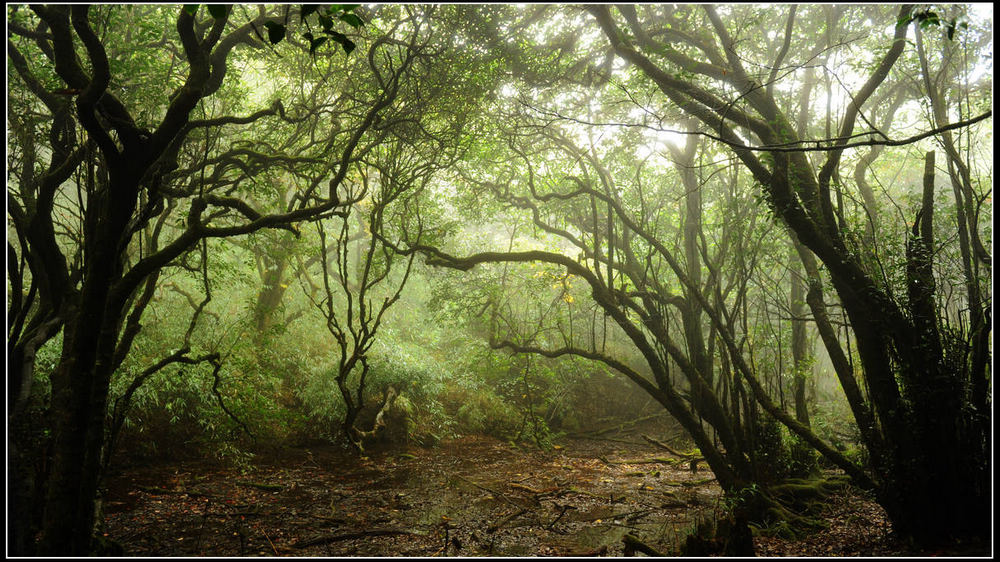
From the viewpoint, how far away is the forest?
14.0 feet

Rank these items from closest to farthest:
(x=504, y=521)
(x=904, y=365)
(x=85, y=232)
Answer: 1. (x=85, y=232)
2. (x=904, y=365)
3. (x=504, y=521)

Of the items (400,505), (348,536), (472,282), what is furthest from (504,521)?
(472,282)

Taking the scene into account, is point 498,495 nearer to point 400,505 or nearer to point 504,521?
point 504,521

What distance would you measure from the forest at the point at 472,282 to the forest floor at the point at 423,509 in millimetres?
63

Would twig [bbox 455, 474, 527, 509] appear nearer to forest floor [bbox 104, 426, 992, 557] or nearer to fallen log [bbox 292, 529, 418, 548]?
forest floor [bbox 104, 426, 992, 557]

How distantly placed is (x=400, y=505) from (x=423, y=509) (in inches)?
14.0

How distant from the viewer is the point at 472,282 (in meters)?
11.1

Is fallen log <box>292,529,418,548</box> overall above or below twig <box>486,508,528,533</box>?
below

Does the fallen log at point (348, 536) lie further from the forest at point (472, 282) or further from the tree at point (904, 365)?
the tree at point (904, 365)

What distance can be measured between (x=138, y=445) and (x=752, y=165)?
934 centimetres

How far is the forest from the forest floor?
0.21ft

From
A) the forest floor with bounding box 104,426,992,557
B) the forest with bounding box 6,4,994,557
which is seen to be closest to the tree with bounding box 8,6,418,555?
the forest with bounding box 6,4,994,557

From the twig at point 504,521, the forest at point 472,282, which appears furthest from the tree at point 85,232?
the twig at point 504,521

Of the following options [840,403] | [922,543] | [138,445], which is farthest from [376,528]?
[840,403]
